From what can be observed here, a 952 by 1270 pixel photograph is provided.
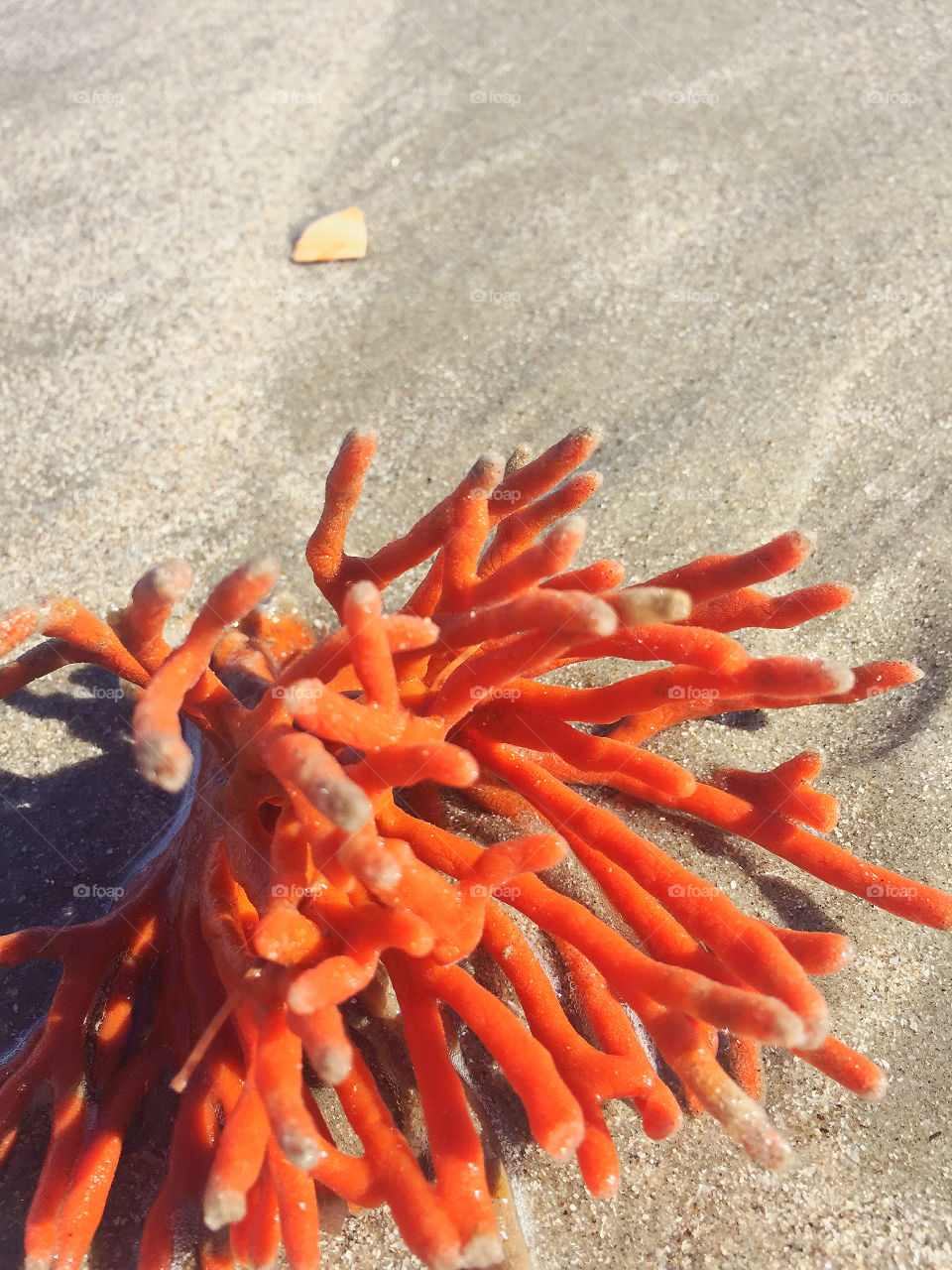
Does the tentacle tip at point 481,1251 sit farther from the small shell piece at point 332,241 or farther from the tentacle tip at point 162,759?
the small shell piece at point 332,241

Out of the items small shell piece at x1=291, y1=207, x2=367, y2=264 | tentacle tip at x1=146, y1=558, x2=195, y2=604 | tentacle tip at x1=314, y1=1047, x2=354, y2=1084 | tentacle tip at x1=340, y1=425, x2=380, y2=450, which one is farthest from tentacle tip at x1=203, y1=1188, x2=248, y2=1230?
small shell piece at x1=291, y1=207, x2=367, y2=264

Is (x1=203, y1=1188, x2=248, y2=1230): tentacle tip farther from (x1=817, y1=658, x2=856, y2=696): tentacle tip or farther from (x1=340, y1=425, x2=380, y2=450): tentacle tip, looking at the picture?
(x1=340, y1=425, x2=380, y2=450): tentacle tip

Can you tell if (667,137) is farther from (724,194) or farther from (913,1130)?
(913,1130)

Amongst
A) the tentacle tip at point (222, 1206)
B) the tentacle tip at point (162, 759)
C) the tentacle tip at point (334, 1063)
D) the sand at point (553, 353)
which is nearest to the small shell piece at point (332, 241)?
the sand at point (553, 353)

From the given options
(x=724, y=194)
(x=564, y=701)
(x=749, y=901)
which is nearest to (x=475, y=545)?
(x=564, y=701)

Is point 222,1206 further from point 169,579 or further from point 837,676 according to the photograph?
point 837,676

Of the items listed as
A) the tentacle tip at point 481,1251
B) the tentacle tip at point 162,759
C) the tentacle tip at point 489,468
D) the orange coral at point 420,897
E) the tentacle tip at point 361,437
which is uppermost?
the tentacle tip at point 361,437

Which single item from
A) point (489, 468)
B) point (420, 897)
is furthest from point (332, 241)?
point (420, 897)

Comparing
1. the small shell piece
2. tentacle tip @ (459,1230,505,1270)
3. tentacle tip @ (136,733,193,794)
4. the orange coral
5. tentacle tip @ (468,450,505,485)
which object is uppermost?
the small shell piece

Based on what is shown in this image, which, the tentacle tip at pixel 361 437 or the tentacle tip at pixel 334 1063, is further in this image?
the tentacle tip at pixel 361 437
